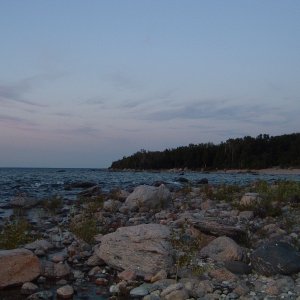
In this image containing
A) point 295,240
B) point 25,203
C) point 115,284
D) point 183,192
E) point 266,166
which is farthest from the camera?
point 266,166

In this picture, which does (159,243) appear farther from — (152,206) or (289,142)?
(289,142)

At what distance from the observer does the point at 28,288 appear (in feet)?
23.4

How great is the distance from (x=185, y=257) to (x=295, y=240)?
2.60 metres

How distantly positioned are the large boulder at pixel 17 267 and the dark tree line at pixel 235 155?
316ft

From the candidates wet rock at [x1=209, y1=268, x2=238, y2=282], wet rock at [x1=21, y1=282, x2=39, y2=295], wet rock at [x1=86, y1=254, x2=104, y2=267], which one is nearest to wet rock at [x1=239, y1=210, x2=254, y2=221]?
wet rock at [x1=209, y1=268, x2=238, y2=282]

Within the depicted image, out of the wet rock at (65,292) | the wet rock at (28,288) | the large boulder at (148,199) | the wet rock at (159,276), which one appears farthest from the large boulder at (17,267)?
the large boulder at (148,199)

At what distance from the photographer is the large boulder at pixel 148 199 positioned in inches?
625

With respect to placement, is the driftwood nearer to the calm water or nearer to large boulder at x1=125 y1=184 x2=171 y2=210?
large boulder at x1=125 y1=184 x2=171 y2=210

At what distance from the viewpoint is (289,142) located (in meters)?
110

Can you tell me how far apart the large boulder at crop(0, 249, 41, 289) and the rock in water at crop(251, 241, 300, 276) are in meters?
3.73

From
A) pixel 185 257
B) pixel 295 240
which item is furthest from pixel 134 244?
pixel 295 240

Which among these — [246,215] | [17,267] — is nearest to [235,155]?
[246,215]

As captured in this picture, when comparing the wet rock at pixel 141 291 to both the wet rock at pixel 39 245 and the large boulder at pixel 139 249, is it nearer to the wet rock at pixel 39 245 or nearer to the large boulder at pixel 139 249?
the large boulder at pixel 139 249

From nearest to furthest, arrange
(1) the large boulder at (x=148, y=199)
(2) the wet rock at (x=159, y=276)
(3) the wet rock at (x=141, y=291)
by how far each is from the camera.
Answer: (3) the wet rock at (x=141, y=291) < (2) the wet rock at (x=159, y=276) < (1) the large boulder at (x=148, y=199)
